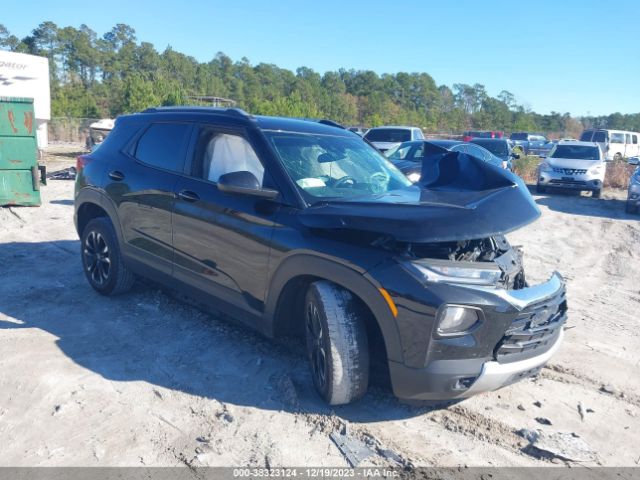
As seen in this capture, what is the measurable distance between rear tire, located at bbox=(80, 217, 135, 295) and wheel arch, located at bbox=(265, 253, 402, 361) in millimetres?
2113

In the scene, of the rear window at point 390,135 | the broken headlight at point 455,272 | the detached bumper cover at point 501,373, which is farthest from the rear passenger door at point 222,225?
the rear window at point 390,135

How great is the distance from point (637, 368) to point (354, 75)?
296 feet

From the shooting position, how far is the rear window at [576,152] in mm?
16781

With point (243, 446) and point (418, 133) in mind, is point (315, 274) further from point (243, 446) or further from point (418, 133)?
point (418, 133)

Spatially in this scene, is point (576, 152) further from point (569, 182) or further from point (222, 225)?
point (222, 225)

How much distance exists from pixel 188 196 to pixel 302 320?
1342 millimetres

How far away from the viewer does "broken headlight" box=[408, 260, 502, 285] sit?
3072 mm

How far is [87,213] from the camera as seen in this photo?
574cm

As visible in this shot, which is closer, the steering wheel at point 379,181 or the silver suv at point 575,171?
the steering wheel at point 379,181

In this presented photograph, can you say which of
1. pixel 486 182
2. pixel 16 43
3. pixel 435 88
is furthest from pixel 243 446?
pixel 435 88

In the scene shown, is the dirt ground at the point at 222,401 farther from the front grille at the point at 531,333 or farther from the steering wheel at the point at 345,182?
the steering wheel at the point at 345,182

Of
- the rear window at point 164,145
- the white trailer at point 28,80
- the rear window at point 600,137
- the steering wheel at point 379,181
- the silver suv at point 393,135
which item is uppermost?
the white trailer at point 28,80

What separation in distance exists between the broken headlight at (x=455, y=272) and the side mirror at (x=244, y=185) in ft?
3.75

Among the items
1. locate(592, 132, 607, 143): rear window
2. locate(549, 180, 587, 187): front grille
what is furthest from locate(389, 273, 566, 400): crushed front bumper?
locate(592, 132, 607, 143): rear window
